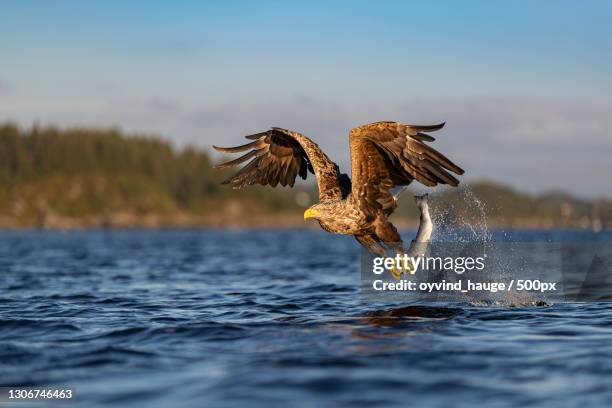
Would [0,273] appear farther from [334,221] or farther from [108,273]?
[334,221]

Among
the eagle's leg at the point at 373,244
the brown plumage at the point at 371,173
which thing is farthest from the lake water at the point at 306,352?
the brown plumage at the point at 371,173

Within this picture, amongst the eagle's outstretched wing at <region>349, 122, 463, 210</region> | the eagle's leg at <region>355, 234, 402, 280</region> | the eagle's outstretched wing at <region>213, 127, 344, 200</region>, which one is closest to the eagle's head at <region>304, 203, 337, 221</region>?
the eagle's outstretched wing at <region>349, 122, 463, 210</region>

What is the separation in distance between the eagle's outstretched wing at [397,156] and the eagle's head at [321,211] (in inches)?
23.0

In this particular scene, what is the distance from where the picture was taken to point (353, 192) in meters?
14.8

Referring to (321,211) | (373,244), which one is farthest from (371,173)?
(373,244)

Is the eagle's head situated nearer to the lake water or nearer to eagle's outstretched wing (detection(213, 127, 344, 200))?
the lake water

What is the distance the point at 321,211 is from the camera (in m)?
14.7

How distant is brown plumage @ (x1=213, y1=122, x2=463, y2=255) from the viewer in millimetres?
13836

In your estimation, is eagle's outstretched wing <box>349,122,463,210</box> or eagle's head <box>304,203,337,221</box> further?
eagle's head <box>304,203,337,221</box>

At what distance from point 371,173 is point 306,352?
4.47 metres

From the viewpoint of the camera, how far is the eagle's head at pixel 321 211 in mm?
14646

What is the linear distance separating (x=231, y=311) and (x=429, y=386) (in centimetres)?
766

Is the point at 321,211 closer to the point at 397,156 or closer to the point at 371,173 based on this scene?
the point at 371,173

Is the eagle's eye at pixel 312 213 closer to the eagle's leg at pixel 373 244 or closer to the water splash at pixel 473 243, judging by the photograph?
the eagle's leg at pixel 373 244
